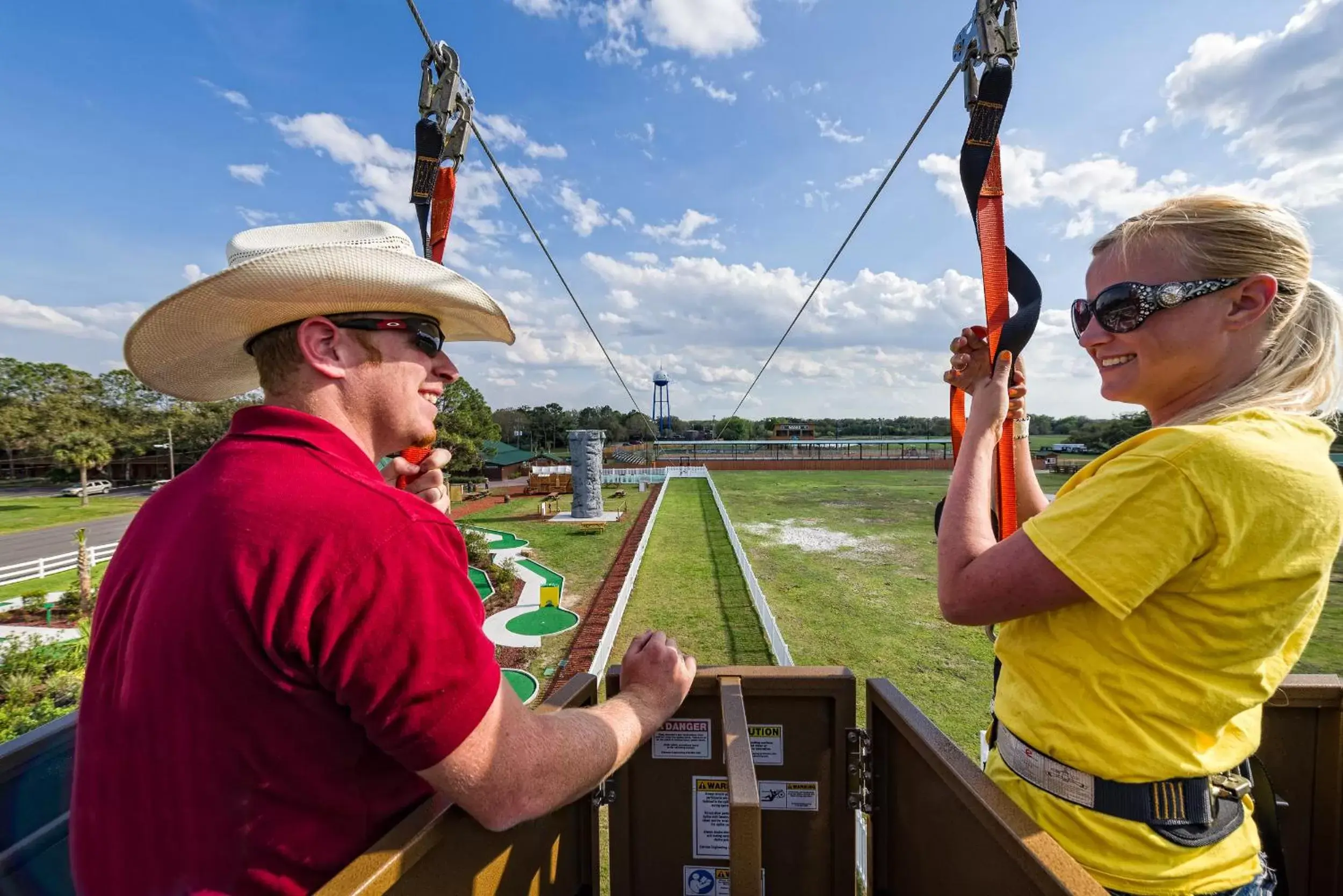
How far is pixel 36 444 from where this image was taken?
36.1m

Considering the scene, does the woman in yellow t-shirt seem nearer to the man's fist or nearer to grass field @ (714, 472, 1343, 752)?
the man's fist

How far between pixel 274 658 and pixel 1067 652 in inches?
57.4

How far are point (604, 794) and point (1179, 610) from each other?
61.2 inches

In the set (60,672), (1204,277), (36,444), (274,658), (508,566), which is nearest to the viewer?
(274,658)

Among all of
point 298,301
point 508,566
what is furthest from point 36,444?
point 298,301

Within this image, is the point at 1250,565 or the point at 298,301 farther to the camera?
the point at 298,301

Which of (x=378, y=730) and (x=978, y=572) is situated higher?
(x=978, y=572)

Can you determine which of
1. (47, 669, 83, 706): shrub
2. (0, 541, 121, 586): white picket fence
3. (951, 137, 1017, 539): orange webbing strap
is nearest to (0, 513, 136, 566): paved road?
(0, 541, 121, 586): white picket fence

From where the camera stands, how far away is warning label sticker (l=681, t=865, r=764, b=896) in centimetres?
188

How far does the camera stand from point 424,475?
7.41ft

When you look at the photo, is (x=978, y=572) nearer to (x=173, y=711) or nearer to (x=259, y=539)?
(x=259, y=539)

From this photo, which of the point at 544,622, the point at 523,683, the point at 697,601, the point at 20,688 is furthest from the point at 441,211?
the point at 697,601

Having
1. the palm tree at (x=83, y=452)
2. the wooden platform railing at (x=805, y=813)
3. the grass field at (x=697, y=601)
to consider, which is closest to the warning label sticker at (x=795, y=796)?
the wooden platform railing at (x=805, y=813)

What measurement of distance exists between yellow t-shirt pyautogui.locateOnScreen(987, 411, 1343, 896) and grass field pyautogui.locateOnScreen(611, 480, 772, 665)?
5001 mm
